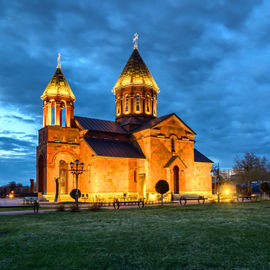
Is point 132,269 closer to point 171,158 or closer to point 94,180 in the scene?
point 94,180

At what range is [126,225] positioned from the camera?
12172 millimetres

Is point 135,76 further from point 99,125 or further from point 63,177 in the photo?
point 63,177

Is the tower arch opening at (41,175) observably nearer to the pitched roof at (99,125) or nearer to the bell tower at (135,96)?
the pitched roof at (99,125)

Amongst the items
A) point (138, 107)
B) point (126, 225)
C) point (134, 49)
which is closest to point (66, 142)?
point (138, 107)

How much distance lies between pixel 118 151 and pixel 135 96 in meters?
9.28

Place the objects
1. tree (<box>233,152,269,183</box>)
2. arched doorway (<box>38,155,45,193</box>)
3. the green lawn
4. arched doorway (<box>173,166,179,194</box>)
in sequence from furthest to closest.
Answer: tree (<box>233,152,269,183</box>) < arched doorway (<box>173,166,179,194</box>) < arched doorway (<box>38,155,45,193</box>) < the green lawn

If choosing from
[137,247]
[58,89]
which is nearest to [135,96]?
[58,89]

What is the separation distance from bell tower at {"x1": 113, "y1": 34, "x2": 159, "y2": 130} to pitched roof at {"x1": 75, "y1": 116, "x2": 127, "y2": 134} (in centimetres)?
118

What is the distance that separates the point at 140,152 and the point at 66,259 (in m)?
28.8

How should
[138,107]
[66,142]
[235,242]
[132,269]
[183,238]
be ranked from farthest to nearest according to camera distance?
1. [138,107]
2. [66,142]
3. [183,238]
4. [235,242]
5. [132,269]

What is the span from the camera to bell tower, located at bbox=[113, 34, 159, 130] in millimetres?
39438

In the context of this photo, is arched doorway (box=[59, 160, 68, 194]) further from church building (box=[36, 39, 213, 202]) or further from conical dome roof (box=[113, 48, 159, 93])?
conical dome roof (box=[113, 48, 159, 93])

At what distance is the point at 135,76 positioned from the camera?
4003cm

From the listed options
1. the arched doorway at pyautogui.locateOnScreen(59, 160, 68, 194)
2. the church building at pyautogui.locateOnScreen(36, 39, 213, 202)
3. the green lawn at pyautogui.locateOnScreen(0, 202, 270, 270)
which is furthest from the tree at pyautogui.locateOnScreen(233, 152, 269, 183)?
the green lawn at pyautogui.locateOnScreen(0, 202, 270, 270)
